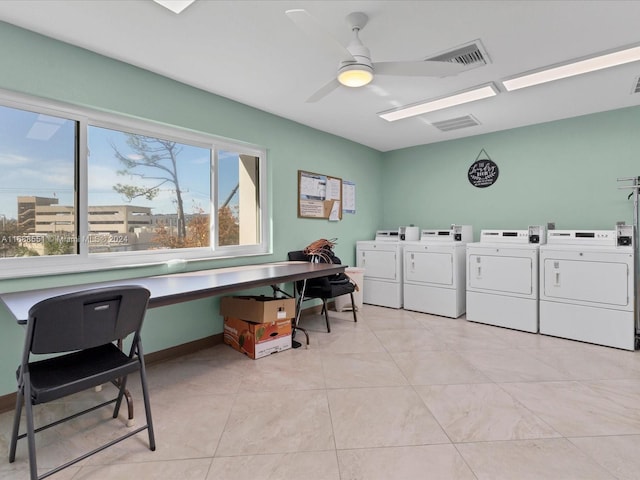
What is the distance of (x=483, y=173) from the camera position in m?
4.61

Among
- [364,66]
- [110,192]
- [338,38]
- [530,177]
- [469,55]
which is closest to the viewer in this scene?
[364,66]

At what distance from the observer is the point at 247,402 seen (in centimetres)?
218

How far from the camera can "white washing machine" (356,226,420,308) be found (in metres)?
4.59

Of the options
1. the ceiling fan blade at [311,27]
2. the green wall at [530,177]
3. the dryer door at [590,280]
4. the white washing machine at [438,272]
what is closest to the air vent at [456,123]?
the green wall at [530,177]

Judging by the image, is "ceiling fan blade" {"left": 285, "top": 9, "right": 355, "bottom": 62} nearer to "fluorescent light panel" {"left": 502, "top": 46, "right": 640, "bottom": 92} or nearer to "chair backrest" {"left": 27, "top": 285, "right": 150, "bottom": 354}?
"chair backrest" {"left": 27, "top": 285, "right": 150, "bottom": 354}

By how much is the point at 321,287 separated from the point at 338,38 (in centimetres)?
240

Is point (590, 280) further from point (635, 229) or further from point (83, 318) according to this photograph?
point (83, 318)

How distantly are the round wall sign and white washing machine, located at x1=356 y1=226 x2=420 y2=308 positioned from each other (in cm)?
105

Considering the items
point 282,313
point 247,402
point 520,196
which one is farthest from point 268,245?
point 520,196

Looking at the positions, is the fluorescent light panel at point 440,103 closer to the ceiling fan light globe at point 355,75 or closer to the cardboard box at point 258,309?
the ceiling fan light globe at point 355,75

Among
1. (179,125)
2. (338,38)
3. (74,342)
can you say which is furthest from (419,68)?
(74,342)

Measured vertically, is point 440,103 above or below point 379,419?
above

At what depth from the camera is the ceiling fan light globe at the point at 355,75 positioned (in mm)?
2062

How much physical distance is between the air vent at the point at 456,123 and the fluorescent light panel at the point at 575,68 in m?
0.86
